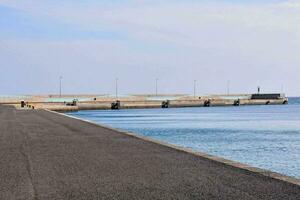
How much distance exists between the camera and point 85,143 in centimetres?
2217

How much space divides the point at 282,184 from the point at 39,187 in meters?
4.97

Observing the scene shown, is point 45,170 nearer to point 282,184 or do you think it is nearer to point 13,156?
point 13,156

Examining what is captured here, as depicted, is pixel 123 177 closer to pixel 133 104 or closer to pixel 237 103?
pixel 133 104

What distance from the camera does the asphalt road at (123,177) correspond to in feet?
35.0

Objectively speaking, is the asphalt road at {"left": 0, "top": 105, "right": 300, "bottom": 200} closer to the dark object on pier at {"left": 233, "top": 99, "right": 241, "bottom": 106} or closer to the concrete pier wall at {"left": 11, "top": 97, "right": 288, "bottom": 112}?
the concrete pier wall at {"left": 11, "top": 97, "right": 288, "bottom": 112}

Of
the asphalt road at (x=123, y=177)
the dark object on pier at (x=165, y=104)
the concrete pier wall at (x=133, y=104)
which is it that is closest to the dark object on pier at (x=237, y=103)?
the concrete pier wall at (x=133, y=104)

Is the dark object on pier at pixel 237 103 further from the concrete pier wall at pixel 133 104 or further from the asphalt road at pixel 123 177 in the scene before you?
the asphalt road at pixel 123 177

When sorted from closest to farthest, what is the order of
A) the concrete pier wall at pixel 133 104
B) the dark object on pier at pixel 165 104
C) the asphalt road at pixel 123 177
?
1. the asphalt road at pixel 123 177
2. the concrete pier wall at pixel 133 104
3. the dark object on pier at pixel 165 104

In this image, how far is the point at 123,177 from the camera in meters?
12.8

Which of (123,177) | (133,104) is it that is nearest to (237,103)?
(133,104)

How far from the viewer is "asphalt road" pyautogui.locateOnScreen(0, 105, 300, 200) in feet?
35.0

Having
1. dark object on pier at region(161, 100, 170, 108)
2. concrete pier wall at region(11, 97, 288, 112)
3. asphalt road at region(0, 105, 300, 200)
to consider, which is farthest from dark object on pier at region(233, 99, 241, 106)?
asphalt road at region(0, 105, 300, 200)

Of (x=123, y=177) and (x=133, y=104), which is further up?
(x=123, y=177)

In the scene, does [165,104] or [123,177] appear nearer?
[123,177]
